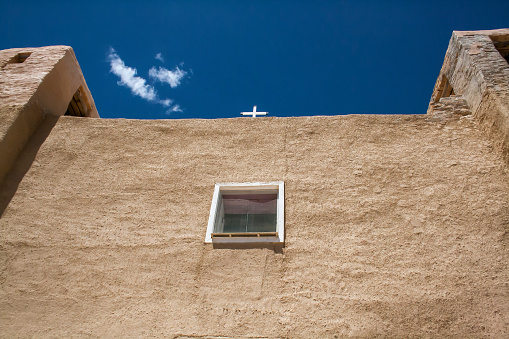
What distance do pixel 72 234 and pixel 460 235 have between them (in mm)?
4571

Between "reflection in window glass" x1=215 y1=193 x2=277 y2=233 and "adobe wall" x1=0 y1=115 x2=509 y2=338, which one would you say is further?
"reflection in window glass" x1=215 y1=193 x2=277 y2=233

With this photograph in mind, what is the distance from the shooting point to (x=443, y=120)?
5.88 metres

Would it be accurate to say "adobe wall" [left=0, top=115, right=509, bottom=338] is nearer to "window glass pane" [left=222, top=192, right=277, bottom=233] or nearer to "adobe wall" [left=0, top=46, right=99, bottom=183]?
"window glass pane" [left=222, top=192, right=277, bottom=233]

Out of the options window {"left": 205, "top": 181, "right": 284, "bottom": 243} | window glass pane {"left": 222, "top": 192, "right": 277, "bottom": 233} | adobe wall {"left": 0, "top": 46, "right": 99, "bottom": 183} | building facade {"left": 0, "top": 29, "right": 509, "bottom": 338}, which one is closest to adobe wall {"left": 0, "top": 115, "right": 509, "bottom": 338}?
building facade {"left": 0, "top": 29, "right": 509, "bottom": 338}

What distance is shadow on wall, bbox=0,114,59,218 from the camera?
5242 millimetres

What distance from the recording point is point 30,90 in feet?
20.9

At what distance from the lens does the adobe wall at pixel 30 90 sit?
5.71 meters

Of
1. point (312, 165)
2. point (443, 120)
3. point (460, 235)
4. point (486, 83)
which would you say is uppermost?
point (486, 83)

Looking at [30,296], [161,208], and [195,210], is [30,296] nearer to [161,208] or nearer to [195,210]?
[161,208]

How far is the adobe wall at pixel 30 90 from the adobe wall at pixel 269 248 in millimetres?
391

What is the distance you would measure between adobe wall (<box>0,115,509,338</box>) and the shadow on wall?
102mm

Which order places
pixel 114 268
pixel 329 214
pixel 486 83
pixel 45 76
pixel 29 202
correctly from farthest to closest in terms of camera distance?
1. pixel 45 76
2. pixel 486 83
3. pixel 29 202
4. pixel 329 214
5. pixel 114 268

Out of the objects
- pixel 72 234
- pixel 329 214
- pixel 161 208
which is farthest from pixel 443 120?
pixel 72 234

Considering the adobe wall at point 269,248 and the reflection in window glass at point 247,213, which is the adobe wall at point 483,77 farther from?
the reflection in window glass at point 247,213
